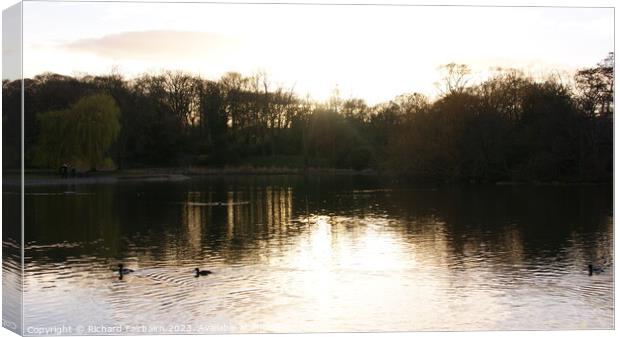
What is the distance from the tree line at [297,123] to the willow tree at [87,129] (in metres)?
0.08

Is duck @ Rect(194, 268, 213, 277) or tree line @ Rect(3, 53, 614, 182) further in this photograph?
tree line @ Rect(3, 53, 614, 182)

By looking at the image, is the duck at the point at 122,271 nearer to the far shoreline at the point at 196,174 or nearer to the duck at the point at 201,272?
the duck at the point at 201,272

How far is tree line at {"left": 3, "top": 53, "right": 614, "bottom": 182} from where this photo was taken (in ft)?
61.4

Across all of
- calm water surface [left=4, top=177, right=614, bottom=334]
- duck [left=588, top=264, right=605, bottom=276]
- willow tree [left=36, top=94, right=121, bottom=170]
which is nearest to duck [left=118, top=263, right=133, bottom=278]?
calm water surface [left=4, top=177, right=614, bottom=334]

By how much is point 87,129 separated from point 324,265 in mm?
18533

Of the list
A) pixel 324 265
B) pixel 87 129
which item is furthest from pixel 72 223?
pixel 324 265

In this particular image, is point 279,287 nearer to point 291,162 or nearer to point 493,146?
point 493,146

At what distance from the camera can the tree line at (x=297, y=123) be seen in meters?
18.7

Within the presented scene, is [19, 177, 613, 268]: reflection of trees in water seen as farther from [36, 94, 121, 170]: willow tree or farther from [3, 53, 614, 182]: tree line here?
[36, 94, 121, 170]: willow tree

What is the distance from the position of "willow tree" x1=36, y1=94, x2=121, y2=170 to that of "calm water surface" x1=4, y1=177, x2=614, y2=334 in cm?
251

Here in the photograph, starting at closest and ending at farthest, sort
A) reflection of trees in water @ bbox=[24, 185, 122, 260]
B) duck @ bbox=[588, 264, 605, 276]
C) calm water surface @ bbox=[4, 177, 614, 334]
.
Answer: calm water surface @ bbox=[4, 177, 614, 334] → duck @ bbox=[588, 264, 605, 276] → reflection of trees in water @ bbox=[24, 185, 122, 260]

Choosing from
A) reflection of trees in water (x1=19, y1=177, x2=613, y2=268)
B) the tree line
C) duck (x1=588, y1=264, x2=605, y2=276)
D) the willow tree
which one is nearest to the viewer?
duck (x1=588, y1=264, x2=605, y2=276)

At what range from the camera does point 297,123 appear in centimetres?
4225

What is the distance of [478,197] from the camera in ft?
113
